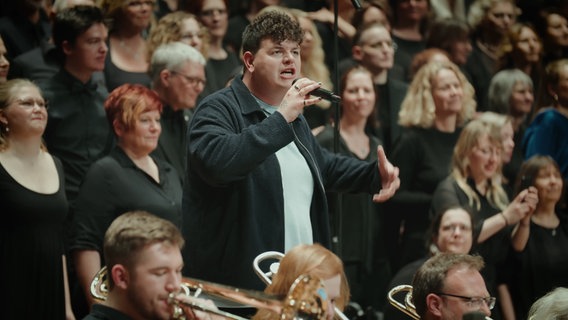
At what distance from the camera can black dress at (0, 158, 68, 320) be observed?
14.1 ft

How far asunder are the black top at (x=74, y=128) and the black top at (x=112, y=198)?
0.35m

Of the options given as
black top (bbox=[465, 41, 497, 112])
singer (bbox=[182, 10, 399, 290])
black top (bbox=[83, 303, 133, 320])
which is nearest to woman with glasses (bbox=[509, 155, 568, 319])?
black top (bbox=[465, 41, 497, 112])

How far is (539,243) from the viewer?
18.8 ft

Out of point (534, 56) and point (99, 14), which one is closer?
point (99, 14)

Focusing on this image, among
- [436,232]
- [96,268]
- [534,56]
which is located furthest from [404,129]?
[96,268]

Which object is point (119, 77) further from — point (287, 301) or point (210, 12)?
point (287, 301)

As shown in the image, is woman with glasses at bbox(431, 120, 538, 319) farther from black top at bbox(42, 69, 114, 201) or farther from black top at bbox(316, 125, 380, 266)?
black top at bbox(42, 69, 114, 201)

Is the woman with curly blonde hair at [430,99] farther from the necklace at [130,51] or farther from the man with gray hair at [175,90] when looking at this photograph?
the necklace at [130,51]

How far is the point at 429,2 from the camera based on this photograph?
7832 millimetres

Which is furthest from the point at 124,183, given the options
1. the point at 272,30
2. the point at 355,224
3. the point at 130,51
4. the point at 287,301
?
the point at 287,301

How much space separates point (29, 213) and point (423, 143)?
8.15 ft

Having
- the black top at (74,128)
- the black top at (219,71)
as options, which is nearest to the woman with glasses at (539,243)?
the black top at (219,71)

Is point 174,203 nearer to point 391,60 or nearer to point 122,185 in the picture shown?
point 122,185

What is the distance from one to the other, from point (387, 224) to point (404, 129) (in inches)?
22.6
